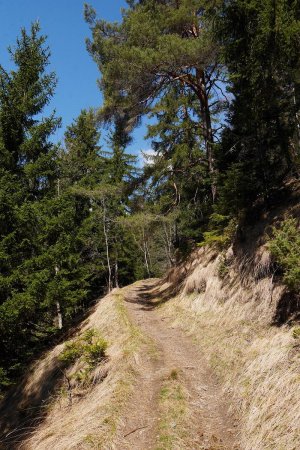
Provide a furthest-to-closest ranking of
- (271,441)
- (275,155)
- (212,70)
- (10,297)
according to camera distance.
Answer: (212,70)
(275,155)
(10,297)
(271,441)

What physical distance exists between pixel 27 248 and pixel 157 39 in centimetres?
951

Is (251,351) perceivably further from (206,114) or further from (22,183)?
(206,114)

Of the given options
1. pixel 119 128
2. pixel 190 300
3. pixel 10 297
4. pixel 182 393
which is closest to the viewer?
pixel 182 393

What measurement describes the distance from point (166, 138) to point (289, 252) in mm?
14871

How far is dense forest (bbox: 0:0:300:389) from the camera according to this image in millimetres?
10859

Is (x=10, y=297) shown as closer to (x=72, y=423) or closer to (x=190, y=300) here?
(x=72, y=423)

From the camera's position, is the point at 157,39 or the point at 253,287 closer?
the point at 253,287

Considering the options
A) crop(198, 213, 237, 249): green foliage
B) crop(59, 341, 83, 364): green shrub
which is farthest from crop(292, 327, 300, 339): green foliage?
crop(59, 341, 83, 364): green shrub

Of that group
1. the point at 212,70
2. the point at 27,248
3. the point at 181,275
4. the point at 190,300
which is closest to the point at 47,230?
the point at 27,248

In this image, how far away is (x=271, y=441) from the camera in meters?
4.99

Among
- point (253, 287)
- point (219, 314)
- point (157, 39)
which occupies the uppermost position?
point (157, 39)

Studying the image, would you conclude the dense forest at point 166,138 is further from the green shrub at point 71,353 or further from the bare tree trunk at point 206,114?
the green shrub at point 71,353

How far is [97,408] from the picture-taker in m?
7.38

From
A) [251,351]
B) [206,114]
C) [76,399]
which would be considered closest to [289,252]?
[251,351]
